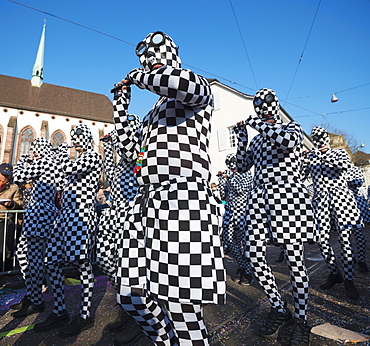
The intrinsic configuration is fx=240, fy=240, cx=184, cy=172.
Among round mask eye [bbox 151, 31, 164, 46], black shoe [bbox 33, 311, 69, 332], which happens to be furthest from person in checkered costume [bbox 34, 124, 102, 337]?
round mask eye [bbox 151, 31, 164, 46]

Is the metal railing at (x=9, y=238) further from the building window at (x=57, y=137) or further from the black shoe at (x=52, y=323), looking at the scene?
the building window at (x=57, y=137)

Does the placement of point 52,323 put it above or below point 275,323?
below

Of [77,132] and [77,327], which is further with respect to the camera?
[77,132]

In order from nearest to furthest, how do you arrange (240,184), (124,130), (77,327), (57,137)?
(124,130) < (77,327) < (240,184) < (57,137)

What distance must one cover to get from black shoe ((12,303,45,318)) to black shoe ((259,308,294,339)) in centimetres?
264

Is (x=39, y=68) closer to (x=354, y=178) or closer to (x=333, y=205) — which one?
(x=354, y=178)

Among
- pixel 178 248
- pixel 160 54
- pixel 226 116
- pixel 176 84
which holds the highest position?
pixel 226 116

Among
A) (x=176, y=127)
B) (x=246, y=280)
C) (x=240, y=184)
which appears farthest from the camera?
(x=240, y=184)

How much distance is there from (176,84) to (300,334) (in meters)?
2.08

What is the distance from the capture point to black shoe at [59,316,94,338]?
223 cm

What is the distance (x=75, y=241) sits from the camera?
2.37 m

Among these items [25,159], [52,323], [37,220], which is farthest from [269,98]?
[25,159]

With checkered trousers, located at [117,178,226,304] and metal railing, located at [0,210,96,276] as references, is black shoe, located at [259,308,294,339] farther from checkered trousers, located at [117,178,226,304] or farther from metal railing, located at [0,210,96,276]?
metal railing, located at [0,210,96,276]

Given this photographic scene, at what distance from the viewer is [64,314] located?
254 centimetres
